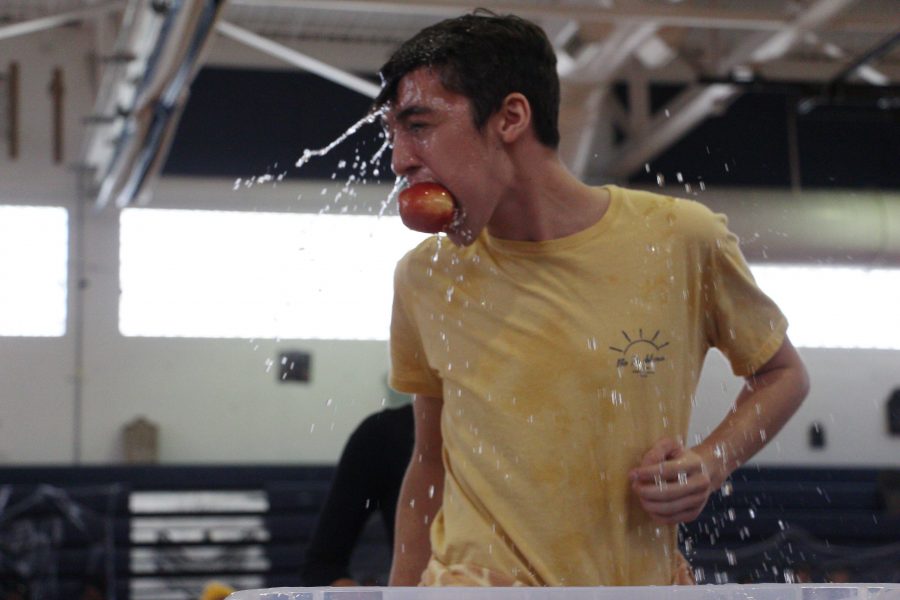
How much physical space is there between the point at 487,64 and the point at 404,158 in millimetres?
204

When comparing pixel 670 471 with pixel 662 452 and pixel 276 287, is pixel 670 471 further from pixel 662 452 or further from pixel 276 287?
pixel 276 287

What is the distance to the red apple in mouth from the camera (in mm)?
1744

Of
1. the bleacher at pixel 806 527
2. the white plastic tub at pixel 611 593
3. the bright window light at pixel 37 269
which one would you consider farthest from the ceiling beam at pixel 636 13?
the white plastic tub at pixel 611 593

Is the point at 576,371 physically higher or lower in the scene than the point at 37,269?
lower

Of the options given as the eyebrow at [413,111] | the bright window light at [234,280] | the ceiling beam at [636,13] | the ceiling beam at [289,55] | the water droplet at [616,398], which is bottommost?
the water droplet at [616,398]

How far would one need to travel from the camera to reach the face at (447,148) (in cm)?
183

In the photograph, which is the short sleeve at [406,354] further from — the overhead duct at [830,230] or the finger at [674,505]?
the overhead duct at [830,230]

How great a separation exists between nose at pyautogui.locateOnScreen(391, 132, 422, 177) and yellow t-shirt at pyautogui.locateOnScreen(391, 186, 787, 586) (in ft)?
0.68

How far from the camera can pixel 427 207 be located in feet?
5.77

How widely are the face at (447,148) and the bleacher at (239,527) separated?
6506mm

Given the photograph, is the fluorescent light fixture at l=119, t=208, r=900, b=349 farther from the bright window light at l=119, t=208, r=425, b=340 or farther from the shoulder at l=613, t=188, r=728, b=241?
the shoulder at l=613, t=188, r=728, b=241

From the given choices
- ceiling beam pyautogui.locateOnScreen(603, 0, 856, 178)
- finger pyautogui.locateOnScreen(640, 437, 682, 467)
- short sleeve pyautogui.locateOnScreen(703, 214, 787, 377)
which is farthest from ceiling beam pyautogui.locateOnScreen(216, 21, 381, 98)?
finger pyautogui.locateOnScreen(640, 437, 682, 467)

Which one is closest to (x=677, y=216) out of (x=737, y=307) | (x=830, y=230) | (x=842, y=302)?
(x=737, y=307)

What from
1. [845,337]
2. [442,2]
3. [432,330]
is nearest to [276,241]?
[442,2]
